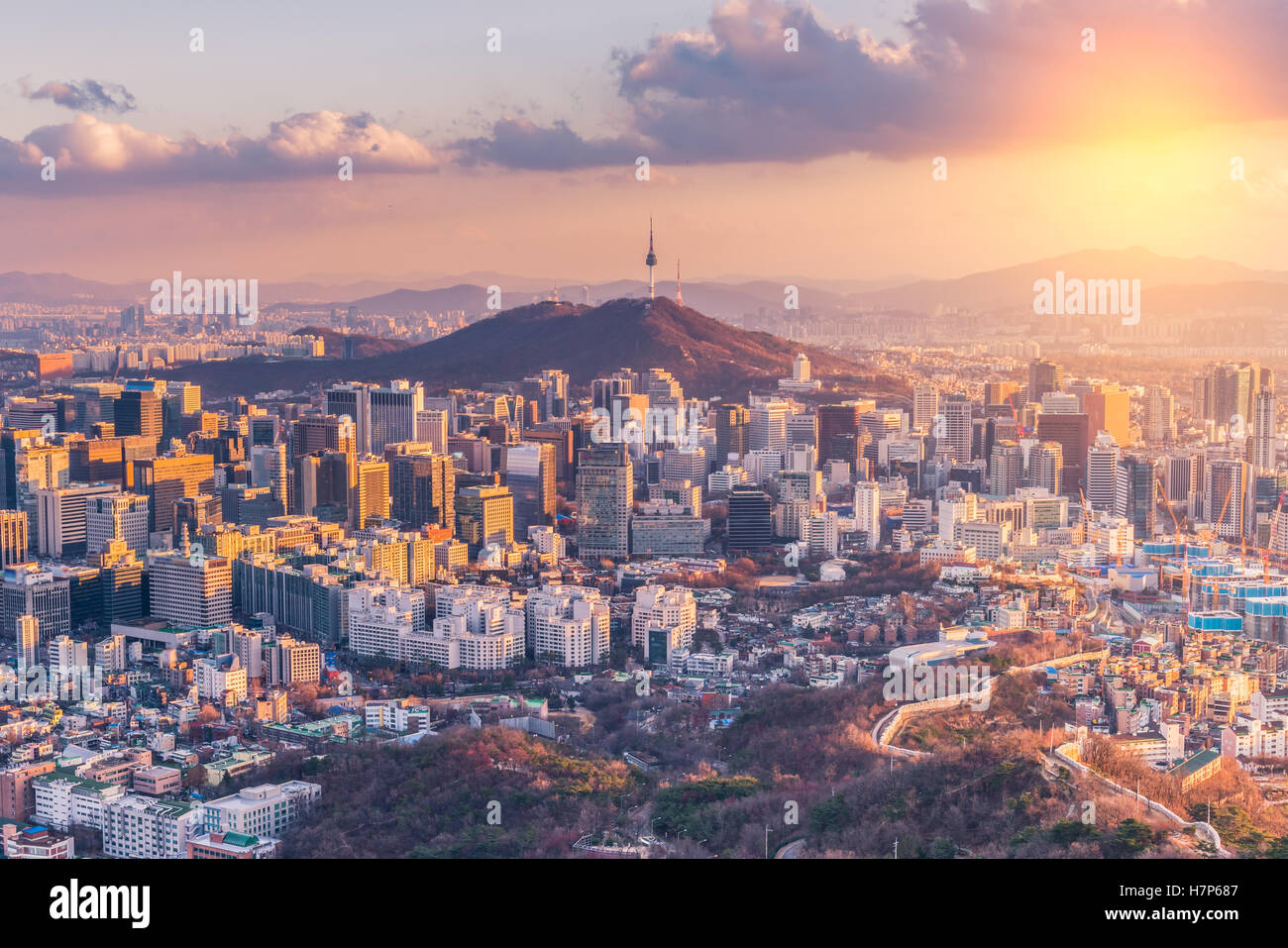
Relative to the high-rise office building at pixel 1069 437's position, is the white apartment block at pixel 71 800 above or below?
below

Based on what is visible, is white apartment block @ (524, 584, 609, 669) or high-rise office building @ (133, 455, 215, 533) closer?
white apartment block @ (524, 584, 609, 669)

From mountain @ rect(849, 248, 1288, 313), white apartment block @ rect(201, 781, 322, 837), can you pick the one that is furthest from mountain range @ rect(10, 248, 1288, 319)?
white apartment block @ rect(201, 781, 322, 837)

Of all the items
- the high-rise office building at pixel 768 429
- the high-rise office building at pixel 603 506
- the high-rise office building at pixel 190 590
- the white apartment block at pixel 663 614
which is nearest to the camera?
the white apartment block at pixel 663 614

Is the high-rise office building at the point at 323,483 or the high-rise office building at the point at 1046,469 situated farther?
the high-rise office building at the point at 1046,469

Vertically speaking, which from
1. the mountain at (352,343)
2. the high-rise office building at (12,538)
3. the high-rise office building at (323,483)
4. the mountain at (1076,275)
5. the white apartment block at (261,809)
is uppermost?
the mountain at (1076,275)

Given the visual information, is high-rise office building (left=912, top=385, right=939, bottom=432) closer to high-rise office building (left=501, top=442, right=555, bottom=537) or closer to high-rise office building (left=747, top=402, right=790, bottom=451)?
high-rise office building (left=747, top=402, right=790, bottom=451)

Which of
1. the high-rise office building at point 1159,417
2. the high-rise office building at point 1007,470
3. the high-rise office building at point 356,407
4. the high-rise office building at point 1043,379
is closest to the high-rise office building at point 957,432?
the high-rise office building at point 1043,379

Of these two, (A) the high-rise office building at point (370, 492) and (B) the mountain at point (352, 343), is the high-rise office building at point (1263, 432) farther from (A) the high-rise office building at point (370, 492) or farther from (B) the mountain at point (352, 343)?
(B) the mountain at point (352, 343)
